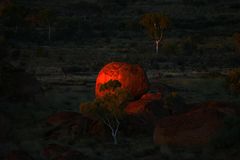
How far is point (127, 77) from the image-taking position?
23891 mm

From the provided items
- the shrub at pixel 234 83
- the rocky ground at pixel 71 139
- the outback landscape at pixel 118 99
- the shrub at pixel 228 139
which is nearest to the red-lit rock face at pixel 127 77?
the outback landscape at pixel 118 99

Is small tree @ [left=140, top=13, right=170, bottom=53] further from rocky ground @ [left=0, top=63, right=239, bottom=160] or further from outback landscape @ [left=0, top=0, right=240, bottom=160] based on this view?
rocky ground @ [left=0, top=63, right=239, bottom=160]

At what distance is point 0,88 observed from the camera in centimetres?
2394

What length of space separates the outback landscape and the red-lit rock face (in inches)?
2.0

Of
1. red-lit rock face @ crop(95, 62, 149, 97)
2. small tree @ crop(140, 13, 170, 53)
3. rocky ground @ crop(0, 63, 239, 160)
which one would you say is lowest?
rocky ground @ crop(0, 63, 239, 160)

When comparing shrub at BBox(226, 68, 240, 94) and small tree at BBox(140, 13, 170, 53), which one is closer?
shrub at BBox(226, 68, 240, 94)

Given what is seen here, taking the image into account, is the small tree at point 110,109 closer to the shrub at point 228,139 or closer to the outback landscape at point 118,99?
the outback landscape at point 118,99

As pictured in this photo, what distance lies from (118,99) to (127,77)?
3.70 m

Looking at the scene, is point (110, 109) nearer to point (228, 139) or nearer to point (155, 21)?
point (228, 139)

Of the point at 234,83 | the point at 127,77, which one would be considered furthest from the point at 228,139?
the point at 234,83

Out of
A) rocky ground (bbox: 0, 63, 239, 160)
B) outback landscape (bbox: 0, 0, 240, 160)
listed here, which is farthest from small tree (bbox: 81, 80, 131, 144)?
rocky ground (bbox: 0, 63, 239, 160)

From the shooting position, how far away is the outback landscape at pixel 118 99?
17.8 metres

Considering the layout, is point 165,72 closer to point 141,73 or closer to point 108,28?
point 141,73

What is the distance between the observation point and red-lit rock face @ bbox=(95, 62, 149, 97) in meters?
23.8
